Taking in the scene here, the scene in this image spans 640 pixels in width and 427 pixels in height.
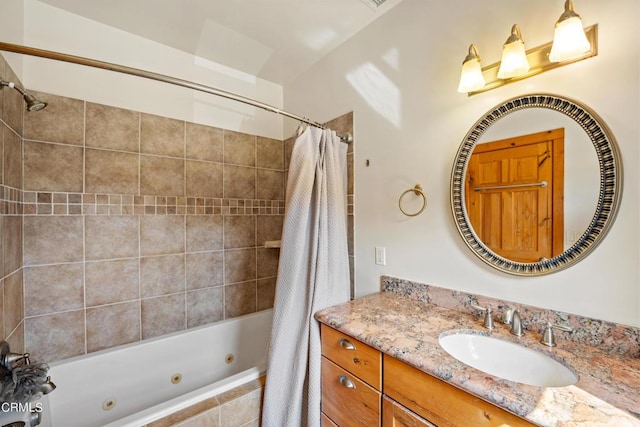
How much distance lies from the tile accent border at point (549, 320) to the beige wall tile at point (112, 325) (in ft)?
5.86

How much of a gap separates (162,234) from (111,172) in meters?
0.50

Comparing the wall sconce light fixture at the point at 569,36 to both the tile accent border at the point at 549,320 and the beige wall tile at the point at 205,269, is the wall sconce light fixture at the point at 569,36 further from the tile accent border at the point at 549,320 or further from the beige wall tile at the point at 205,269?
the beige wall tile at the point at 205,269

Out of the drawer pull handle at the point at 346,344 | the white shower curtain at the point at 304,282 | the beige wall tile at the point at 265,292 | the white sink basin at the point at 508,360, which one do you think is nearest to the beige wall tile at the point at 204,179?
the beige wall tile at the point at 265,292

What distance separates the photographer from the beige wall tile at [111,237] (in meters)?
1.66

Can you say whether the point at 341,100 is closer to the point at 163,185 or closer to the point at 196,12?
the point at 196,12

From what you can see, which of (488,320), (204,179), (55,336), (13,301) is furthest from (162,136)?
(488,320)

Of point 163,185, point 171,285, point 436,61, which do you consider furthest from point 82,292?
point 436,61

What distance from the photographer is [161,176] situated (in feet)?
6.20

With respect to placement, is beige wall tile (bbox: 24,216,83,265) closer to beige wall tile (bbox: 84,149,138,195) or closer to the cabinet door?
beige wall tile (bbox: 84,149,138,195)

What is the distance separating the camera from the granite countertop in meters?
0.63

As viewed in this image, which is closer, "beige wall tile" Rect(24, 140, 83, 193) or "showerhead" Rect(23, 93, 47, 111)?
"showerhead" Rect(23, 93, 47, 111)

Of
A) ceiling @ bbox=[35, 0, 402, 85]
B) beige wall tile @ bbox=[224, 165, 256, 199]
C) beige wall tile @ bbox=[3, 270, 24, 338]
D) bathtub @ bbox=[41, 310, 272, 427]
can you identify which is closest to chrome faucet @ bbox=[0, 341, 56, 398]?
bathtub @ bbox=[41, 310, 272, 427]

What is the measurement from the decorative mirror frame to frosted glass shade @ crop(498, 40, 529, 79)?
0.11 meters

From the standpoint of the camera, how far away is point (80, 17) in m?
1.66
